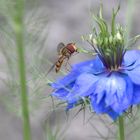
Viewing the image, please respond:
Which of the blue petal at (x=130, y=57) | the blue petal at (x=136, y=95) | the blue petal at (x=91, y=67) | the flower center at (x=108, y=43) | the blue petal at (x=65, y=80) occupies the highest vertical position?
the flower center at (x=108, y=43)

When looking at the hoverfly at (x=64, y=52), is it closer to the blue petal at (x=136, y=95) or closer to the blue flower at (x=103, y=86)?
the blue flower at (x=103, y=86)

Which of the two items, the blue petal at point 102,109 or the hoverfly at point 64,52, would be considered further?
the hoverfly at point 64,52

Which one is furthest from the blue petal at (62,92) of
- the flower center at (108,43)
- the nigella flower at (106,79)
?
the flower center at (108,43)

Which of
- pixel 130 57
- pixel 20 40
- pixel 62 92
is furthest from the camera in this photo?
pixel 130 57

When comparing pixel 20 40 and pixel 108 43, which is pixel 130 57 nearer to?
pixel 108 43

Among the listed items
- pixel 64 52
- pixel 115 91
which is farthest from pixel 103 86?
pixel 64 52

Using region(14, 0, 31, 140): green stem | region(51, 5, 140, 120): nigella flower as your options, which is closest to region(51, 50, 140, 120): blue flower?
region(51, 5, 140, 120): nigella flower

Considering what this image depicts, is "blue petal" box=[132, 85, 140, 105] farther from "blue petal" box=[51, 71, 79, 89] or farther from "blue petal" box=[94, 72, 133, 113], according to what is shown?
"blue petal" box=[51, 71, 79, 89]

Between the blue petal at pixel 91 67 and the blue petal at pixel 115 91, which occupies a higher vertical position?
the blue petal at pixel 91 67

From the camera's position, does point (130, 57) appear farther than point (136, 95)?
Yes
